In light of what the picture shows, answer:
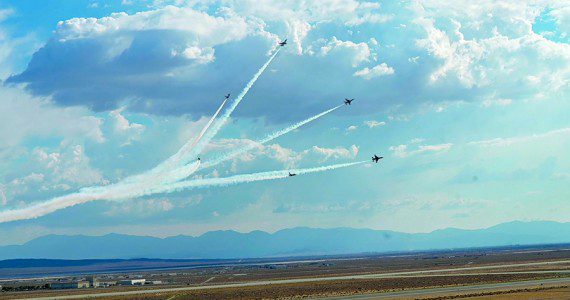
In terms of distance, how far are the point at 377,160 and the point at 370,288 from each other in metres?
28.7

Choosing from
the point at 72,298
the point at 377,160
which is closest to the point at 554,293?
the point at 377,160

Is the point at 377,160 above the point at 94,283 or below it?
above

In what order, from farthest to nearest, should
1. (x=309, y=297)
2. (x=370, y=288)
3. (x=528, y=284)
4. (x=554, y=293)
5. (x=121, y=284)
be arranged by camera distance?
1. (x=121, y=284)
2. (x=370, y=288)
3. (x=528, y=284)
4. (x=309, y=297)
5. (x=554, y=293)

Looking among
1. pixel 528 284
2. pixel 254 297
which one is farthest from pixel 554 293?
pixel 254 297

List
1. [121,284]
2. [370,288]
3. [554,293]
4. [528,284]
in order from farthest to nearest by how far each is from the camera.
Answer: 1. [121,284]
2. [370,288]
3. [528,284]
4. [554,293]

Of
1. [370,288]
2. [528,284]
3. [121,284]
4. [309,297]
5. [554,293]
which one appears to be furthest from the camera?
[121,284]

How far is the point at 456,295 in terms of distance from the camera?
97375 mm

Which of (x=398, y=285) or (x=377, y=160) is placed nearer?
(x=377, y=160)

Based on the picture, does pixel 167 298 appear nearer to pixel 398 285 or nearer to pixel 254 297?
pixel 254 297

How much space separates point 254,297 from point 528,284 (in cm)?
5034

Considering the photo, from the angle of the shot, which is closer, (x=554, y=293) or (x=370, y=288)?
(x=554, y=293)

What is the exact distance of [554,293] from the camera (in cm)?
9525

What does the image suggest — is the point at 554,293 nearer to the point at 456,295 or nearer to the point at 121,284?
the point at 456,295

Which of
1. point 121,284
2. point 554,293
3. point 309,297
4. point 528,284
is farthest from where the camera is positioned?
point 121,284
